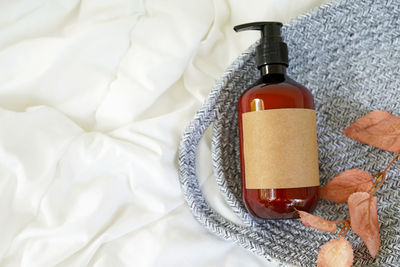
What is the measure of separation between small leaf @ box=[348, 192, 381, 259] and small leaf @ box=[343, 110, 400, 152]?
3.0 inches

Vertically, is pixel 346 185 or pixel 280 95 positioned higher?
pixel 280 95

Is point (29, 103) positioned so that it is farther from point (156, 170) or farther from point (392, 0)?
point (392, 0)

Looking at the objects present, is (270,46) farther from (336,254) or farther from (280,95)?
(336,254)

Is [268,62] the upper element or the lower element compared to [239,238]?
upper

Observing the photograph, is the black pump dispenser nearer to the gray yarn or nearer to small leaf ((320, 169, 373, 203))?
the gray yarn

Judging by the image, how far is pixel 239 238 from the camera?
0.55 metres

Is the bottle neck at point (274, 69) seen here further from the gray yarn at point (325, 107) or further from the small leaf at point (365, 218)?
the small leaf at point (365, 218)

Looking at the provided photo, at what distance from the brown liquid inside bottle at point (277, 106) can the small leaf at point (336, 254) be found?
0.05 m

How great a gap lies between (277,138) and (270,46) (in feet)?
0.38

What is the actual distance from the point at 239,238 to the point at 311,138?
0.16 meters

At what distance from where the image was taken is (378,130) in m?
0.56

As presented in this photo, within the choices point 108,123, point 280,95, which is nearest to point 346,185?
point 280,95

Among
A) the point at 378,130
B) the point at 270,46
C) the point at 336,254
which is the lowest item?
the point at 336,254

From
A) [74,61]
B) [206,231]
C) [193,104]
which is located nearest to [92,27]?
[74,61]
